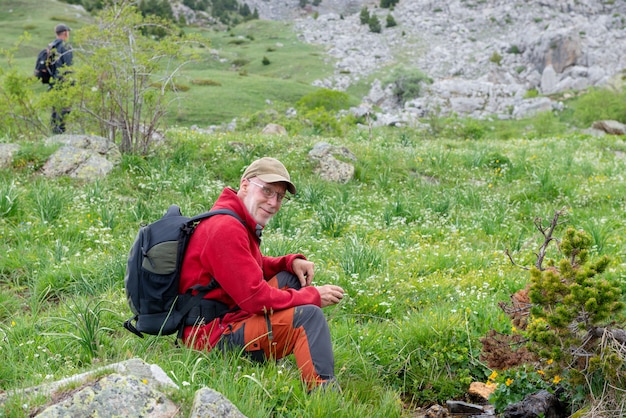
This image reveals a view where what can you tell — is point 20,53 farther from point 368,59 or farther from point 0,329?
point 0,329

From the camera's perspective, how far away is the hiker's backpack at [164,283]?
13.9 feet

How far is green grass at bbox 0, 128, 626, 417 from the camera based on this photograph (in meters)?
4.57

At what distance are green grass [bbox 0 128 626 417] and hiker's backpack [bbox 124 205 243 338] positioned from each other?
23cm

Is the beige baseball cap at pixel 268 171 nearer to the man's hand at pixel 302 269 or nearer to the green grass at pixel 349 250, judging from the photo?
the man's hand at pixel 302 269

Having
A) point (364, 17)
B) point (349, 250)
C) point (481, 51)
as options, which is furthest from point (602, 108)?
point (364, 17)

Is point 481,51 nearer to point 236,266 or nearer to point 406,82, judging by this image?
point 406,82

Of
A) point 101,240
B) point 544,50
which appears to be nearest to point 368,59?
point 544,50

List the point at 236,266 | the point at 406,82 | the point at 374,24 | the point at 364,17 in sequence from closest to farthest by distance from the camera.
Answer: the point at 236,266 → the point at 406,82 → the point at 374,24 → the point at 364,17

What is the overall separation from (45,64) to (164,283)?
11151mm

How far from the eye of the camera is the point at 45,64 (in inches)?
540

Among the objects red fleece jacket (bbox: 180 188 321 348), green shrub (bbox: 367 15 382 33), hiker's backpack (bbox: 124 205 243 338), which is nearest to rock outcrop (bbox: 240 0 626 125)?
green shrub (bbox: 367 15 382 33)

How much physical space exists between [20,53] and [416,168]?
38.1m

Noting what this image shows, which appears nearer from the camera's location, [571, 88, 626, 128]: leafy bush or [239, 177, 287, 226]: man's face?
[239, 177, 287, 226]: man's face

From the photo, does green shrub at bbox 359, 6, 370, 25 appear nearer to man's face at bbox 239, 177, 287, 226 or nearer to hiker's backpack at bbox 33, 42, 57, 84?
hiker's backpack at bbox 33, 42, 57, 84
